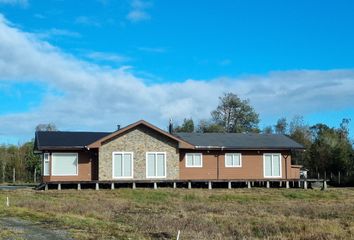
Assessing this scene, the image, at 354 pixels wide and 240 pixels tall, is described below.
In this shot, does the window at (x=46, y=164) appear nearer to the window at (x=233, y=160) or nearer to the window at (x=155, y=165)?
the window at (x=155, y=165)

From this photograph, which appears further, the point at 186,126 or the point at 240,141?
the point at 186,126

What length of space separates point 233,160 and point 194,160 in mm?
3060

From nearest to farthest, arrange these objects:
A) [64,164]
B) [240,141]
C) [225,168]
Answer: [64,164] → [225,168] → [240,141]

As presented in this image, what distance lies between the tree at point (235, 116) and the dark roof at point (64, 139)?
40.3 m

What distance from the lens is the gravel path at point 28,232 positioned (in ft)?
44.7

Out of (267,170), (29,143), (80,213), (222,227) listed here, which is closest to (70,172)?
(267,170)

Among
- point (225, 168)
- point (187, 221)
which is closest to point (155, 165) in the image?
point (225, 168)

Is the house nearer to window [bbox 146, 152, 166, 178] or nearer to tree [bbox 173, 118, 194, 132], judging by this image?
window [bbox 146, 152, 166, 178]

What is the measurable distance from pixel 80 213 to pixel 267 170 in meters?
23.6

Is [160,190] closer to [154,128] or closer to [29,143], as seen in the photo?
[154,128]

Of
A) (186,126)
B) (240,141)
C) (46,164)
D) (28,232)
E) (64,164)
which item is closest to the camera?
(28,232)

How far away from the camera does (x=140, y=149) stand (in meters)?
38.9

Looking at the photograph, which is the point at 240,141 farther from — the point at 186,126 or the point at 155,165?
the point at 186,126

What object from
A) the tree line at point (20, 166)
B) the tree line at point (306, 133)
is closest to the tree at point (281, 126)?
the tree line at point (306, 133)
